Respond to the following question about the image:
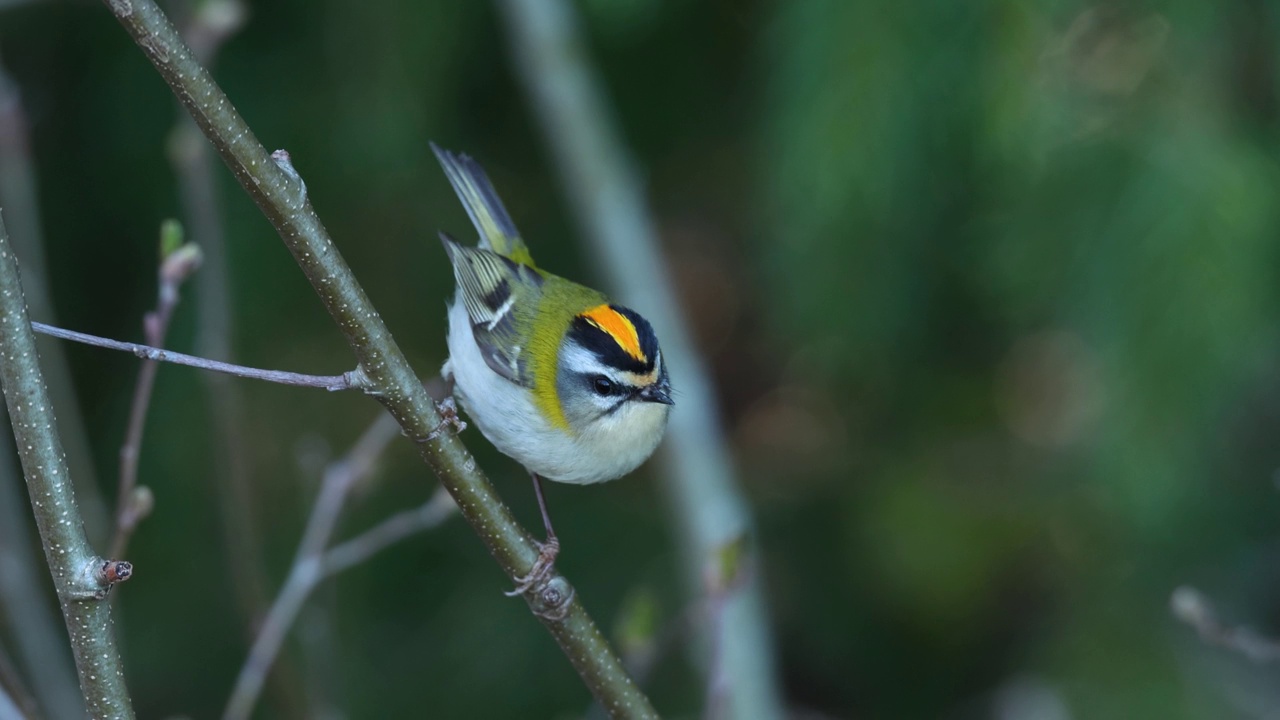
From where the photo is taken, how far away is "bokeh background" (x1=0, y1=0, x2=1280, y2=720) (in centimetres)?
251

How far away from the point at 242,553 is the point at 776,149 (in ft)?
4.98

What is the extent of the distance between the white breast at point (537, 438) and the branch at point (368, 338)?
504 millimetres

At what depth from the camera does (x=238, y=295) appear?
3.23 m

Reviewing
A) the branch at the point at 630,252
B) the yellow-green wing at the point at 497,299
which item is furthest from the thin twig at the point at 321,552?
the branch at the point at 630,252

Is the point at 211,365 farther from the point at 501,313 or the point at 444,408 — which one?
the point at 501,313

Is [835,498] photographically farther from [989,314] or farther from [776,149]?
[776,149]

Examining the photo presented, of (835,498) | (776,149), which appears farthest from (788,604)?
(776,149)

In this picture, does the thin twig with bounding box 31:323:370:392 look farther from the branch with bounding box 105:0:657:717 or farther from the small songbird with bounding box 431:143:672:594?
the small songbird with bounding box 431:143:672:594

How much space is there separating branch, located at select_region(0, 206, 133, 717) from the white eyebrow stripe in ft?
4.54

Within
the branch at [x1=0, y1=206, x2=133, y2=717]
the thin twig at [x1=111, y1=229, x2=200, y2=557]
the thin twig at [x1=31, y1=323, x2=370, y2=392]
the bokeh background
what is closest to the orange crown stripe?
the bokeh background

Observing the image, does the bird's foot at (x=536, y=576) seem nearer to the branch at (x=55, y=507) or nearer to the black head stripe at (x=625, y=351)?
the branch at (x=55, y=507)

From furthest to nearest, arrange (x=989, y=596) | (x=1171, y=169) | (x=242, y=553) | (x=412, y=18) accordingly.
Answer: (x=989, y=596) → (x=412, y=18) → (x=1171, y=169) → (x=242, y=553)

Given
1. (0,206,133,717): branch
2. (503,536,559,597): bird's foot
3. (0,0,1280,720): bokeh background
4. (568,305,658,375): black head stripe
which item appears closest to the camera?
(0,206,133,717): branch

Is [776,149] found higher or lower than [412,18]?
lower
